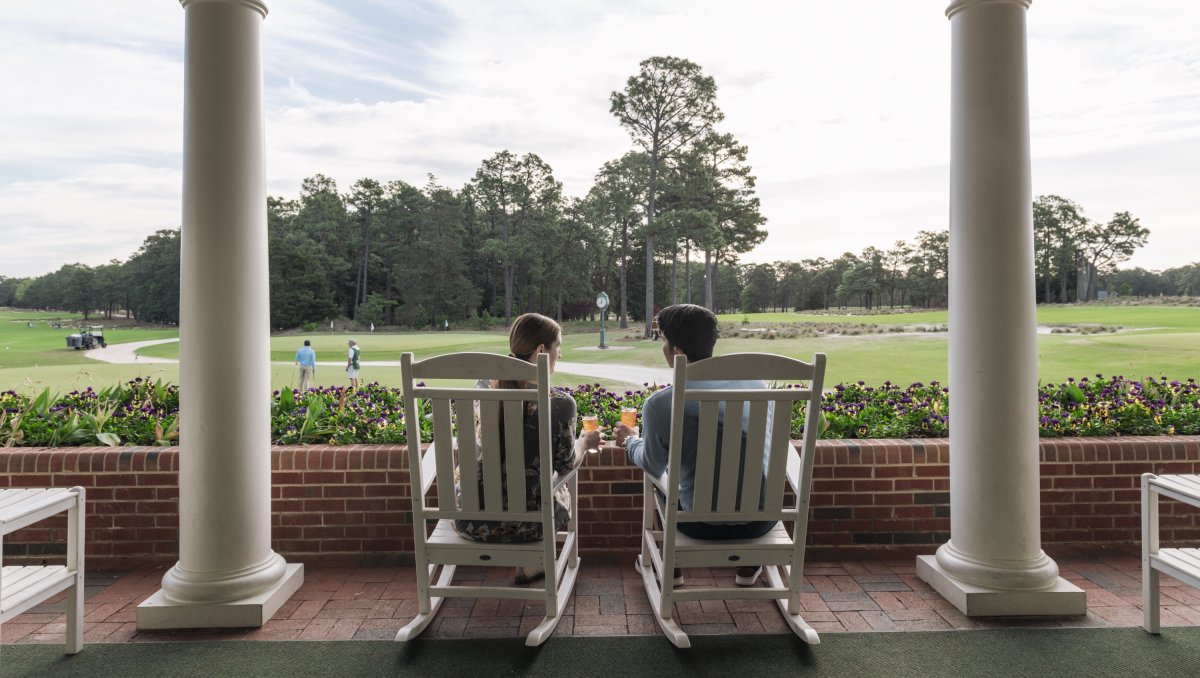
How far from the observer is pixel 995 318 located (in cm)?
241

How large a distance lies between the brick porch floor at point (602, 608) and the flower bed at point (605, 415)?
67 centimetres

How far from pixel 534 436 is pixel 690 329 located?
2.21 feet

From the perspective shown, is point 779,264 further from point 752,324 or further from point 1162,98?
point 1162,98

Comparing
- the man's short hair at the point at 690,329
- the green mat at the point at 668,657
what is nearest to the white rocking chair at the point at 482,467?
the green mat at the point at 668,657

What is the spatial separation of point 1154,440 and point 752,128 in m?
6.25

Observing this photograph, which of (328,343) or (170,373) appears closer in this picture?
(328,343)

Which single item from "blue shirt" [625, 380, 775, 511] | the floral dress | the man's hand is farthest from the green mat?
the man's hand

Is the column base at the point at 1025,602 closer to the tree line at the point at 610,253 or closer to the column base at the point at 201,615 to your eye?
the column base at the point at 201,615

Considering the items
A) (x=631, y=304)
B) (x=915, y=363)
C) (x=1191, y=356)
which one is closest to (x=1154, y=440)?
(x=631, y=304)

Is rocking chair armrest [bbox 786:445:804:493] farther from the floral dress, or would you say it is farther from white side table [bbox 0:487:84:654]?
white side table [bbox 0:487:84:654]

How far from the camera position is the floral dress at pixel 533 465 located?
2250mm

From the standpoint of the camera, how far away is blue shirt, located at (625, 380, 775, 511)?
2.18 meters

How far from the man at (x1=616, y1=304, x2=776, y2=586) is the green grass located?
5.29 m

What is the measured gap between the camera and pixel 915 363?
14.4 meters
